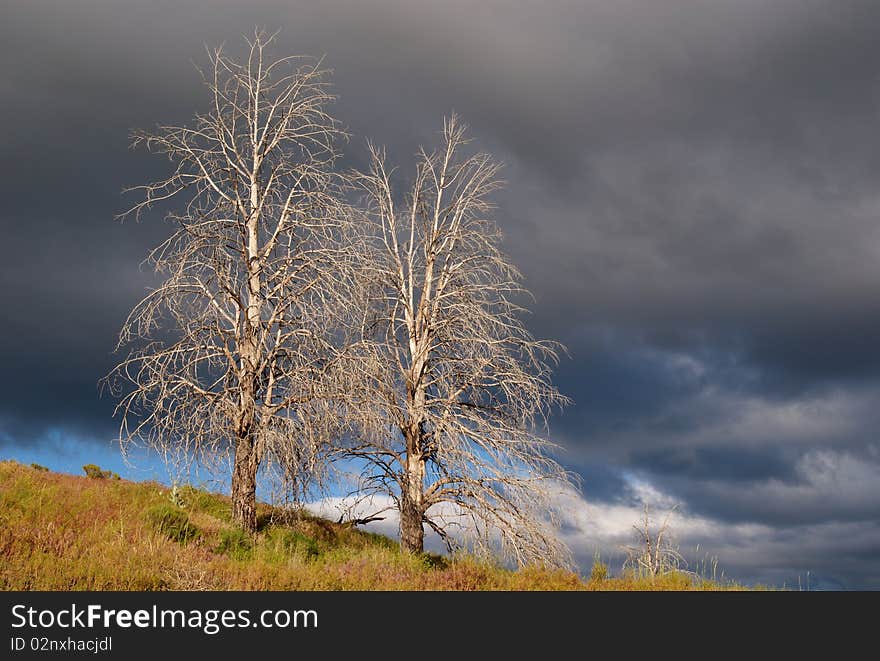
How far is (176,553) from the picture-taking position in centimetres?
→ 1216

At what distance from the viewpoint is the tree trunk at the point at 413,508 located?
19.1m

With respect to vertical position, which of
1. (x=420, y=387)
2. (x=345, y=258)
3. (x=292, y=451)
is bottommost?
(x=292, y=451)

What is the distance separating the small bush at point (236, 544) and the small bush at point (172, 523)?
1.87ft

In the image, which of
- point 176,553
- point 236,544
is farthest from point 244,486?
point 176,553

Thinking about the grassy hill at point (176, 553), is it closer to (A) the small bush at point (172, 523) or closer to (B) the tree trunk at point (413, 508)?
(A) the small bush at point (172, 523)

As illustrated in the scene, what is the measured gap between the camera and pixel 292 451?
16469 millimetres

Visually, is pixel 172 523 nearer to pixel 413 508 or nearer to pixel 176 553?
pixel 176 553

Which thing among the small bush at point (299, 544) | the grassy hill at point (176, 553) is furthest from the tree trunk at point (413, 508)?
the small bush at point (299, 544)

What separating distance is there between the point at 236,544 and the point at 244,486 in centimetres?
192

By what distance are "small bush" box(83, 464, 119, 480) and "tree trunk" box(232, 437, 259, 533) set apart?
6.21 m

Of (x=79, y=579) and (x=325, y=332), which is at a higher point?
(x=325, y=332)
